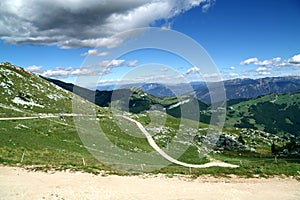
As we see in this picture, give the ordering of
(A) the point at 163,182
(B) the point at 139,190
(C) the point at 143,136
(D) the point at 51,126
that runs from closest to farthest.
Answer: (B) the point at 139,190 < (A) the point at 163,182 < (D) the point at 51,126 < (C) the point at 143,136

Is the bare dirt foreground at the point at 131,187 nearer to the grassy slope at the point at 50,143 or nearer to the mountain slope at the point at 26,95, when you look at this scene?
the grassy slope at the point at 50,143

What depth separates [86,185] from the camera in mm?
28422

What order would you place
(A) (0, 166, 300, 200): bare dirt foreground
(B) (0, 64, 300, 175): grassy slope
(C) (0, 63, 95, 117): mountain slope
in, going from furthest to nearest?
1. (C) (0, 63, 95, 117): mountain slope
2. (B) (0, 64, 300, 175): grassy slope
3. (A) (0, 166, 300, 200): bare dirt foreground

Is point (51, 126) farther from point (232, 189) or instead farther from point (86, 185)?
point (232, 189)

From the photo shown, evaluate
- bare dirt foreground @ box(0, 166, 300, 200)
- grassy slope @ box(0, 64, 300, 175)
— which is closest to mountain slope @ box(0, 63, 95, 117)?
grassy slope @ box(0, 64, 300, 175)

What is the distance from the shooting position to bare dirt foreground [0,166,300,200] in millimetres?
25595

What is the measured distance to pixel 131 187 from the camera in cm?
2922

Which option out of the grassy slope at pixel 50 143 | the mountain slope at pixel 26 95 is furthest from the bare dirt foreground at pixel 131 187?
the mountain slope at pixel 26 95

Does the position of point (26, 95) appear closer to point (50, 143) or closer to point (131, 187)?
point (50, 143)

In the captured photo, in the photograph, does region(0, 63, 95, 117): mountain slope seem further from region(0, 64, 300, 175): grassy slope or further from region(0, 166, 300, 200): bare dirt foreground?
region(0, 166, 300, 200): bare dirt foreground

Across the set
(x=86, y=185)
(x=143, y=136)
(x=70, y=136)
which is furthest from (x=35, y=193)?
(x=143, y=136)

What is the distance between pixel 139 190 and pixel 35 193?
10367 mm

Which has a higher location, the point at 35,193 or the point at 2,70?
the point at 2,70

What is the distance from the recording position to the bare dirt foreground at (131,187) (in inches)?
1008
